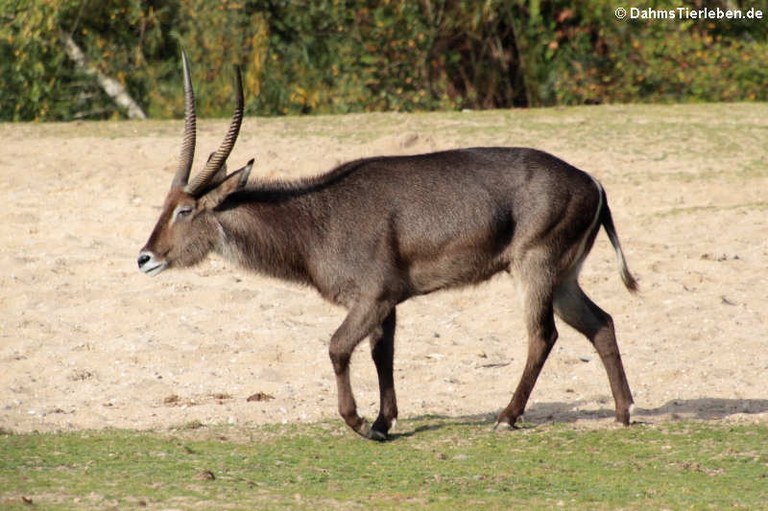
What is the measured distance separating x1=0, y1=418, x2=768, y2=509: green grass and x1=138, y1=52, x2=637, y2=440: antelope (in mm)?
392

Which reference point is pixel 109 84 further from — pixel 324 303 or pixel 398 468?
pixel 398 468

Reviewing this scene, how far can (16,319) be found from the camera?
11.1 meters

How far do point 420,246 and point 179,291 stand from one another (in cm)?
417

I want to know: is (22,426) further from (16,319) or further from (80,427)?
(16,319)

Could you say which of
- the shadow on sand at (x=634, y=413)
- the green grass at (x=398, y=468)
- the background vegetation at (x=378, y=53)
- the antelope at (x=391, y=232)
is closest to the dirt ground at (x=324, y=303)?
the shadow on sand at (x=634, y=413)

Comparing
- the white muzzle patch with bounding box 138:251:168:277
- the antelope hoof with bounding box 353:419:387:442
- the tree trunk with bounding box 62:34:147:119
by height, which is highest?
the white muzzle patch with bounding box 138:251:168:277

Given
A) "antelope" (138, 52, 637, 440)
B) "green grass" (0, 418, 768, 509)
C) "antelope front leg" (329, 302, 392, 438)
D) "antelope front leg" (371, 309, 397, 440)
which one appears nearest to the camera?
"green grass" (0, 418, 768, 509)

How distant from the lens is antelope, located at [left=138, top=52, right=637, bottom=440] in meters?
8.01

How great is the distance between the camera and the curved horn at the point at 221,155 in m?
7.92

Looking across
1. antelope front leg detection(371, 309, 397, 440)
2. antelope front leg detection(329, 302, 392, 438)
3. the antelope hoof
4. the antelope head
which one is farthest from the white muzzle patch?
the antelope hoof

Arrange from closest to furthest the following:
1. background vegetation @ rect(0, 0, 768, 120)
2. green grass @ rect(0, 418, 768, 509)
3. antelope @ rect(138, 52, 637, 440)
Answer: green grass @ rect(0, 418, 768, 509)
antelope @ rect(138, 52, 637, 440)
background vegetation @ rect(0, 0, 768, 120)

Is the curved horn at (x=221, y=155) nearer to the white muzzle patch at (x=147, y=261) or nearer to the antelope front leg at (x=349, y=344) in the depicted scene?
the white muzzle patch at (x=147, y=261)

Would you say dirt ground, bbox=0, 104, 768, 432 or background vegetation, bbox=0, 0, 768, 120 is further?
background vegetation, bbox=0, 0, 768, 120

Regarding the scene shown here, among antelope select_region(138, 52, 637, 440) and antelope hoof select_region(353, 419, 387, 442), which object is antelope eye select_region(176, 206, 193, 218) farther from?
antelope hoof select_region(353, 419, 387, 442)
